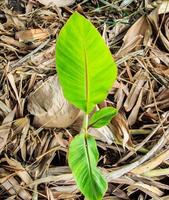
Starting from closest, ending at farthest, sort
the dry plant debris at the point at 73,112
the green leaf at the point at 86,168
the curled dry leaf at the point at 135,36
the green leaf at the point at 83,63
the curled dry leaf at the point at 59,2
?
1. the green leaf at the point at 83,63
2. the green leaf at the point at 86,168
3. the dry plant debris at the point at 73,112
4. the curled dry leaf at the point at 135,36
5. the curled dry leaf at the point at 59,2

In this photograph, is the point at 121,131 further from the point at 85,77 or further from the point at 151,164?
the point at 85,77

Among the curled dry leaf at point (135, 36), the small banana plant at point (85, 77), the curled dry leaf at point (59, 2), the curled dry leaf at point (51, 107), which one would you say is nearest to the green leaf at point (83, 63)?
the small banana plant at point (85, 77)

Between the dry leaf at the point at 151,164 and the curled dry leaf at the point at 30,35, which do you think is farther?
the curled dry leaf at the point at 30,35

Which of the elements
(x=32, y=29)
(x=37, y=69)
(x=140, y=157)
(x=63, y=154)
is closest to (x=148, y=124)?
(x=140, y=157)

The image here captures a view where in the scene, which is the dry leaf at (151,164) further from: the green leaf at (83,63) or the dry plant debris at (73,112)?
the green leaf at (83,63)

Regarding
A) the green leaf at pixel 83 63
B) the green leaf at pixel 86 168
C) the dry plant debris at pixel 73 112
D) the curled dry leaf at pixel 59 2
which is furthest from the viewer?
the curled dry leaf at pixel 59 2

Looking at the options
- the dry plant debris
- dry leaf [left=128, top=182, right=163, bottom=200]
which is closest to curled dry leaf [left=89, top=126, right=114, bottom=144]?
the dry plant debris

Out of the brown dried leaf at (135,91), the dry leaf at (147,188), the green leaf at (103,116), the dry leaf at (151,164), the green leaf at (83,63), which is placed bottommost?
the dry leaf at (147,188)

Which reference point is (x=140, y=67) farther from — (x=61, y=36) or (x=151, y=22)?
(x=61, y=36)
